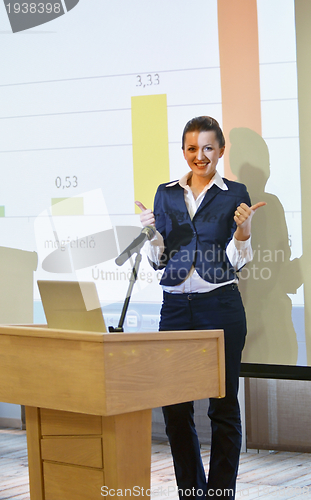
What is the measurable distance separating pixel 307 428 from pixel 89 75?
2250mm

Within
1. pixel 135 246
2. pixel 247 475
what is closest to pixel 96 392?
pixel 135 246

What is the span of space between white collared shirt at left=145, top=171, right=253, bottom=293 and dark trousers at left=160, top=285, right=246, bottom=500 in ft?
0.11

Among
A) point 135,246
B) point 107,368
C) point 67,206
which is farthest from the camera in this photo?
point 67,206

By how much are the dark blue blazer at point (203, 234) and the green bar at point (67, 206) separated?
0.93m

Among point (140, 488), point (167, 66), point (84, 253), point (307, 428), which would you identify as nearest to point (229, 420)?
point (140, 488)

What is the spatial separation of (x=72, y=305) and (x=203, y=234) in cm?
80

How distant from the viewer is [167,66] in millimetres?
2967

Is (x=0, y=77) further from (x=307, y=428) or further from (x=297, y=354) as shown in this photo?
(x=307, y=428)

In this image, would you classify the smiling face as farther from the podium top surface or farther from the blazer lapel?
the podium top surface

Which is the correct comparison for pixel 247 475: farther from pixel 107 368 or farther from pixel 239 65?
pixel 239 65

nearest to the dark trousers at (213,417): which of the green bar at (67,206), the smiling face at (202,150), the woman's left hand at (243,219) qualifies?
the woman's left hand at (243,219)

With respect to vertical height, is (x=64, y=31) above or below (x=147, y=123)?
above

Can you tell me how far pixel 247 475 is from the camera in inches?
111
